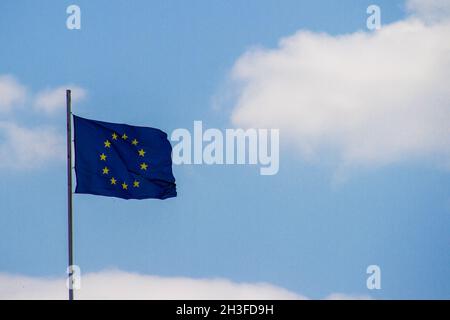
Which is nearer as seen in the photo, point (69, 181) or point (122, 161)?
point (69, 181)

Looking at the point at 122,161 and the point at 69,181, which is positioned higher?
the point at 122,161

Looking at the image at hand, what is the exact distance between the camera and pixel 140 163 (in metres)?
57.5

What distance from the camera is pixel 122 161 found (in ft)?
187

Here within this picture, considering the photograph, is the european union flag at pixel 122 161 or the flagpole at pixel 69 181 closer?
the flagpole at pixel 69 181

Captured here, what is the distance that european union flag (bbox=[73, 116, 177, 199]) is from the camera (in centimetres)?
5616

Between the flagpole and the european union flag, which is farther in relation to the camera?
the european union flag

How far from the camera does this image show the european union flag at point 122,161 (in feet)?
184
